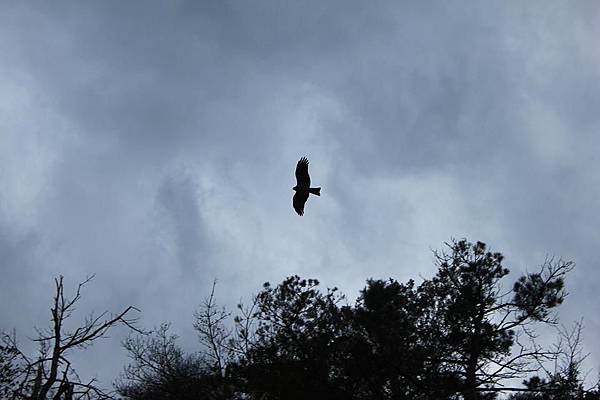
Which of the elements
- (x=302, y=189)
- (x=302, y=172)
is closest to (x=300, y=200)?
(x=302, y=189)

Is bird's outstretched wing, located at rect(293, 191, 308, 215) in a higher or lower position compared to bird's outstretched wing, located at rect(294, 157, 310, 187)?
lower

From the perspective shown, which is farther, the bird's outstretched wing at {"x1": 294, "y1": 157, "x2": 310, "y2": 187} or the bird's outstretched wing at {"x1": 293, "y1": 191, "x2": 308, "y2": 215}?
the bird's outstretched wing at {"x1": 293, "y1": 191, "x2": 308, "y2": 215}

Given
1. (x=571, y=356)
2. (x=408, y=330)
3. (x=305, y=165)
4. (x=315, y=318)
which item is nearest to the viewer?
(x=571, y=356)

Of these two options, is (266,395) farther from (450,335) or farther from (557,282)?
(557,282)

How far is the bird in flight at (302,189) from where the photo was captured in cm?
1546

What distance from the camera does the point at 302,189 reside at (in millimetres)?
15742

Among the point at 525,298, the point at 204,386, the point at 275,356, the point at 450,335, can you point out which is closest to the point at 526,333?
the point at 525,298

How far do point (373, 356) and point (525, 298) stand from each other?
5.23 meters

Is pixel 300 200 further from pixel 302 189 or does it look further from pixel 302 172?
pixel 302 172

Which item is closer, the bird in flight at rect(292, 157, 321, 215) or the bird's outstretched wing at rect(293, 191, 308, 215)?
the bird in flight at rect(292, 157, 321, 215)

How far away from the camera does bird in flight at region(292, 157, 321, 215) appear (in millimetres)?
15461

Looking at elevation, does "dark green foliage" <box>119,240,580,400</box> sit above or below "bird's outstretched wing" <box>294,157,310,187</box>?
below

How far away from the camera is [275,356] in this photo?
52.7 feet

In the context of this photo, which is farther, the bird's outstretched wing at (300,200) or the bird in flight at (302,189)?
the bird's outstretched wing at (300,200)
